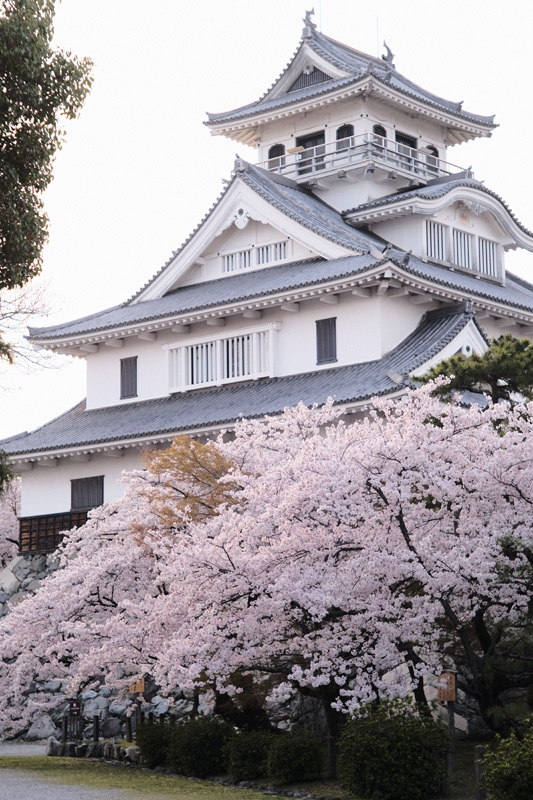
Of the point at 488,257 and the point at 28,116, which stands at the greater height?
the point at 488,257

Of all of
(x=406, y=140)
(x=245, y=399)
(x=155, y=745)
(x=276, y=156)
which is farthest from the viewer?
(x=276, y=156)

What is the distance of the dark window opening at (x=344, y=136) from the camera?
40.8 metres

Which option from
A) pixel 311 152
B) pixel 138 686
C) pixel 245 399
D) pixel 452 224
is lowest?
pixel 138 686

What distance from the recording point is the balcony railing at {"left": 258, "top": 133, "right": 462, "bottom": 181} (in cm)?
3988

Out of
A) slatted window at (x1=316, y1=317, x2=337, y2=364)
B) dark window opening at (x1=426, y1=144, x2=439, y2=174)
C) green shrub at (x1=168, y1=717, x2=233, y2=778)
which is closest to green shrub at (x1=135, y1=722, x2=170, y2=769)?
green shrub at (x1=168, y1=717, x2=233, y2=778)

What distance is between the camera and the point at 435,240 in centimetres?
3734

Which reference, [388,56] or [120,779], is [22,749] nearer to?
[120,779]

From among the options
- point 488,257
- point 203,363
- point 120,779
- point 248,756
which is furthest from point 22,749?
point 488,257

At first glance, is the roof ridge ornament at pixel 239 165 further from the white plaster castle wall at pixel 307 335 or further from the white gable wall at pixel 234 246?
the white plaster castle wall at pixel 307 335

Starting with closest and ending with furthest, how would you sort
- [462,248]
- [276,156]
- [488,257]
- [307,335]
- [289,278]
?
[307,335]
[289,278]
[462,248]
[488,257]
[276,156]

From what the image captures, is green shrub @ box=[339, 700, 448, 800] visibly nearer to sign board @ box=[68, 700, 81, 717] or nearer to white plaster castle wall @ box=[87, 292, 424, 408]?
sign board @ box=[68, 700, 81, 717]

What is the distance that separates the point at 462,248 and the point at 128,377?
11422mm

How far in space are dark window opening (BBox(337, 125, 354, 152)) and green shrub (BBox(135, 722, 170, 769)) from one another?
75.9ft

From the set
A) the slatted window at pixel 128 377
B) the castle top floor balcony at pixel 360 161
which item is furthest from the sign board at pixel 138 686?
the castle top floor balcony at pixel 360 161
